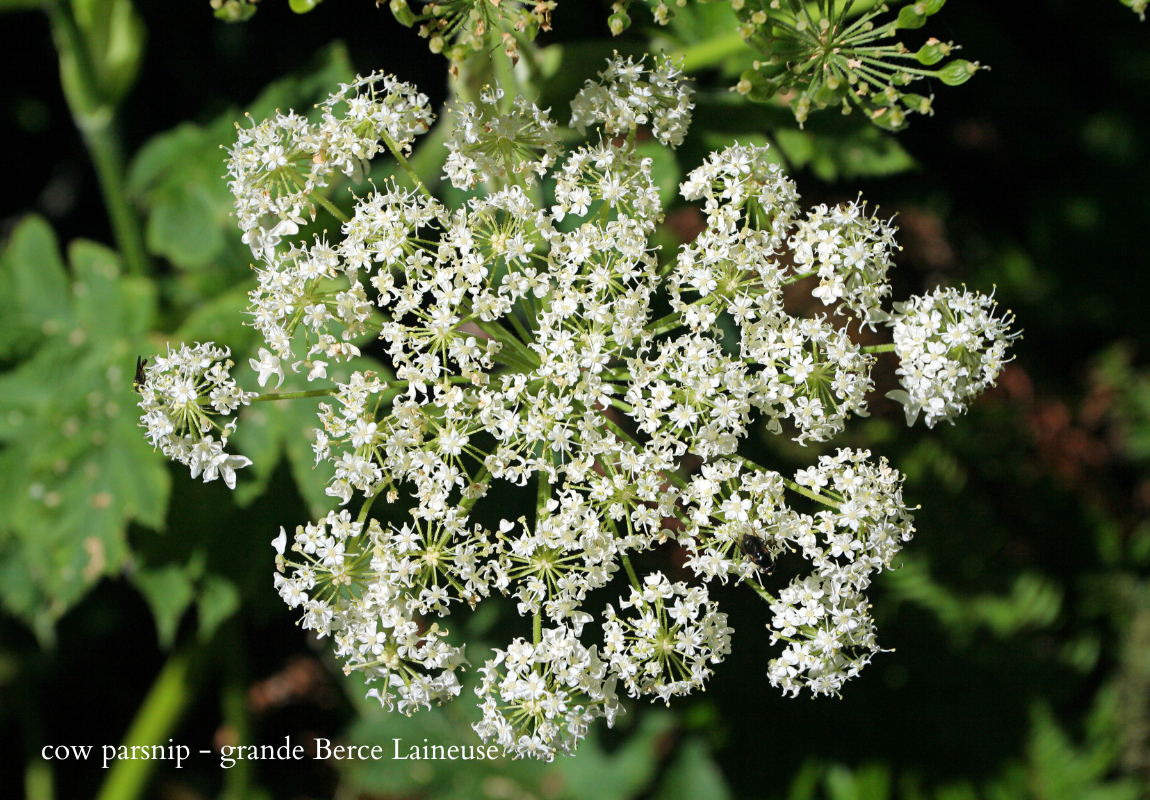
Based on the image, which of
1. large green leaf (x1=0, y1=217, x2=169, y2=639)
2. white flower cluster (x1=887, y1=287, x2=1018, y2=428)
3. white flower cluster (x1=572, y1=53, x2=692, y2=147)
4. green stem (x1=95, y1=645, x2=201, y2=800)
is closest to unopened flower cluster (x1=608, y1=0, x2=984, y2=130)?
white flower cluster (x1=572, y1=53, x2=692, y2=147)

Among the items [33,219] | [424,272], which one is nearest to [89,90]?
[33,219]

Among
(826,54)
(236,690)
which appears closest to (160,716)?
(236,690)

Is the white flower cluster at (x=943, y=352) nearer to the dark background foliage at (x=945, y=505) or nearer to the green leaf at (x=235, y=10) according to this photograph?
the dark background foliage at (x=945, y=505)

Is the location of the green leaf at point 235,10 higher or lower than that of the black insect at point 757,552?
higher

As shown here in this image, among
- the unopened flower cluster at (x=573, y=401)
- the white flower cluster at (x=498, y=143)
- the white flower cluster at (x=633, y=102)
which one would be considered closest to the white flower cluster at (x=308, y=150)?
the unopened flower cluster at (x=573, y=401)

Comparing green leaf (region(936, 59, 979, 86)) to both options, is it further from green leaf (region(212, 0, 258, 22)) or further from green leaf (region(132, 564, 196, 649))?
green leaf (region(132, 564, 196, 649))

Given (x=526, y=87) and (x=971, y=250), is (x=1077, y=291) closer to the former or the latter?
(x=971, y=250)

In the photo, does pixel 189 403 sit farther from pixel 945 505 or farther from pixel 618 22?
pixel 945 505
